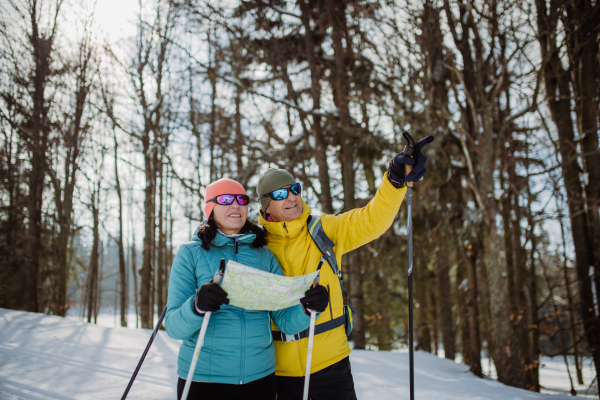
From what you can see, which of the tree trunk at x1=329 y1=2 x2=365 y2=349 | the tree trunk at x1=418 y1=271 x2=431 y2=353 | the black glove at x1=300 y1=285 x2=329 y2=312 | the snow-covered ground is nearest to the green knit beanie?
the black glove at x1=300 y1=285 x2=329 y2=312

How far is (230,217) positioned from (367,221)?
0.87m

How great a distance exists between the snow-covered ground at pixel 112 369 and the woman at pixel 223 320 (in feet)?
7.13

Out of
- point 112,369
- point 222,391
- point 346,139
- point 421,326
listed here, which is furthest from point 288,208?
point 421,326

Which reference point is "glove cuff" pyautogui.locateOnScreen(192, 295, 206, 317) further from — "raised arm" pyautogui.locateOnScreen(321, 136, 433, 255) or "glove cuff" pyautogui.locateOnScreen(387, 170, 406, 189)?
"glove cuff" pyautogui.locateOnScreen(387, 170, 406, 189)

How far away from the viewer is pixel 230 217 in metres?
2.20

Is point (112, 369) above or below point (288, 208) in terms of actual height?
below

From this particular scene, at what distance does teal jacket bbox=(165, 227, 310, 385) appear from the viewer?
1.80m

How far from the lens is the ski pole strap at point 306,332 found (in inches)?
83.5

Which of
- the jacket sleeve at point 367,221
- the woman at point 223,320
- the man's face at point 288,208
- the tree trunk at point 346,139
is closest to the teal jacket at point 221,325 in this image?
the woman at point 223,320

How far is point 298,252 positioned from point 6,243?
12.1 meters

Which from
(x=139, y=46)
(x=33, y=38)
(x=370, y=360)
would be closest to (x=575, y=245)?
(x=370, y=360)

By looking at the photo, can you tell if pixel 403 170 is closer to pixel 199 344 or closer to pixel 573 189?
pixel 199 344

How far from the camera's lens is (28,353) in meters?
4.36

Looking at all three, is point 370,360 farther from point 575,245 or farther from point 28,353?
point 575,245
